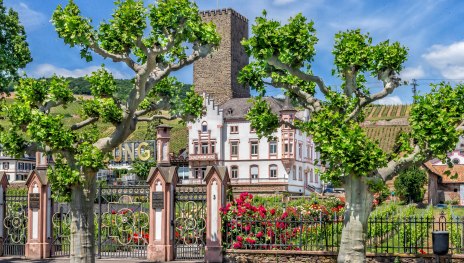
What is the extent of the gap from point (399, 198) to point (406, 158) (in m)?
49.1

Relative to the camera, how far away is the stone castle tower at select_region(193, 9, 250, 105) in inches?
3818

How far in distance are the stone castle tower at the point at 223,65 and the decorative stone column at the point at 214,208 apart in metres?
73.8

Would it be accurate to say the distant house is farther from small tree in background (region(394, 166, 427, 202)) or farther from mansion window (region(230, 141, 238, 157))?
mansion window (region(230, 141, 238, 157))

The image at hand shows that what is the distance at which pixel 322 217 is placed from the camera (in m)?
21.2

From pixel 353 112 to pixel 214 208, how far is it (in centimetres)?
616

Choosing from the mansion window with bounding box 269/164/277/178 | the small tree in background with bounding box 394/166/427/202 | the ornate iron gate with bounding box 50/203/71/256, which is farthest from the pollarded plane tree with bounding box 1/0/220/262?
the mansion window with bounding box 269/164/277/178

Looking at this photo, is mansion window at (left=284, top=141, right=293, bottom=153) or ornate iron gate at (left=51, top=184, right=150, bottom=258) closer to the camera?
ornate iron gate at (left=51, top=184, right=150, bottom=258)

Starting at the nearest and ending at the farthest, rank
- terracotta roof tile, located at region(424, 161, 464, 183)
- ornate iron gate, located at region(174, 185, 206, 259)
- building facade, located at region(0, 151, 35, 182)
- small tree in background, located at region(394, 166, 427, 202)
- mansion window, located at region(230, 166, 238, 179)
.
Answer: ornate iron gate, located at region(174, 185, 206, 259) → small tree in background, located at region(394, 166, 427, 202) → terracotta roof tile, located at region(424, 161, 464, 183) → mansion window, located at region(230, 166, 238, 179) → building facade, located at region(0, 151, 35, 182)

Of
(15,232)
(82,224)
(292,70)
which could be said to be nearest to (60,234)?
(15,232)

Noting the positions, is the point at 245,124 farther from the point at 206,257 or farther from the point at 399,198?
the point at 206,257

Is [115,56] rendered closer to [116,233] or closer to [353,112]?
[353,112]

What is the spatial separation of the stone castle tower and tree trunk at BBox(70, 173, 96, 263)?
78.0 metres

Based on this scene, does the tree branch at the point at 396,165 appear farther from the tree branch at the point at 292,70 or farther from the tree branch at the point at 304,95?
the tree branch at the point at 292,70

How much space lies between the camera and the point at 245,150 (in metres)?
83.6
